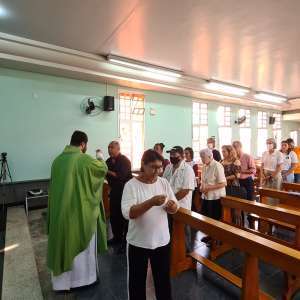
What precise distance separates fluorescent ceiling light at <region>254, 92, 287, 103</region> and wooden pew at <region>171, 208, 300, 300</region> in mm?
7384

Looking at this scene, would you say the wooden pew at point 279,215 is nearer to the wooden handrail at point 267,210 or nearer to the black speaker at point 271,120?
the wooden handrail at point 267,210

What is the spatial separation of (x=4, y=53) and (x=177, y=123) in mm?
4938

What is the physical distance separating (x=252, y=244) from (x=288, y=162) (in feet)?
13.4

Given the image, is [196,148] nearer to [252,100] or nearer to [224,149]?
[252,100]

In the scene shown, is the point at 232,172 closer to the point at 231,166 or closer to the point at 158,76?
the point at 231,166

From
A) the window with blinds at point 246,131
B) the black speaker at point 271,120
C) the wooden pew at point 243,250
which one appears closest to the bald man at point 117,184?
the wooden pew at point 243,250

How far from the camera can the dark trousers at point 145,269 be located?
5.58 ft

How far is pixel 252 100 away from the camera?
346 inches

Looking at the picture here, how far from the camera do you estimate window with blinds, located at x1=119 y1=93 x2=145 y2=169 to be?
6.44 meters

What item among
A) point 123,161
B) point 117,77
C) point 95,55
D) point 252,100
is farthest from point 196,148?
point 123,161

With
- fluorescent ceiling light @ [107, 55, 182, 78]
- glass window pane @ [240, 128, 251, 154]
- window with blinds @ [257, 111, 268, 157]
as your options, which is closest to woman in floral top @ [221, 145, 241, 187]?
fluorescent ceiling light @ [107, 55, 182, 78]

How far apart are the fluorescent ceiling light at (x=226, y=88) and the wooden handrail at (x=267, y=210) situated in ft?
14.8

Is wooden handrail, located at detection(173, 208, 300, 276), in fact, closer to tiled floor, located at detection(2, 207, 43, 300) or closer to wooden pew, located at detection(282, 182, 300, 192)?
tiled floor, located at detection(2, 207, 43, 300)

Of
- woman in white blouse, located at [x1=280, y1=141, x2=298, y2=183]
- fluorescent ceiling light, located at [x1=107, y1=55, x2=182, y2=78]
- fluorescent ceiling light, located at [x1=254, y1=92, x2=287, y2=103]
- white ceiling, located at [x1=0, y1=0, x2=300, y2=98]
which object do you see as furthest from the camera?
fluorescent ceiling light, located at [x1=254, y1=92, x2=287, y2=103]
